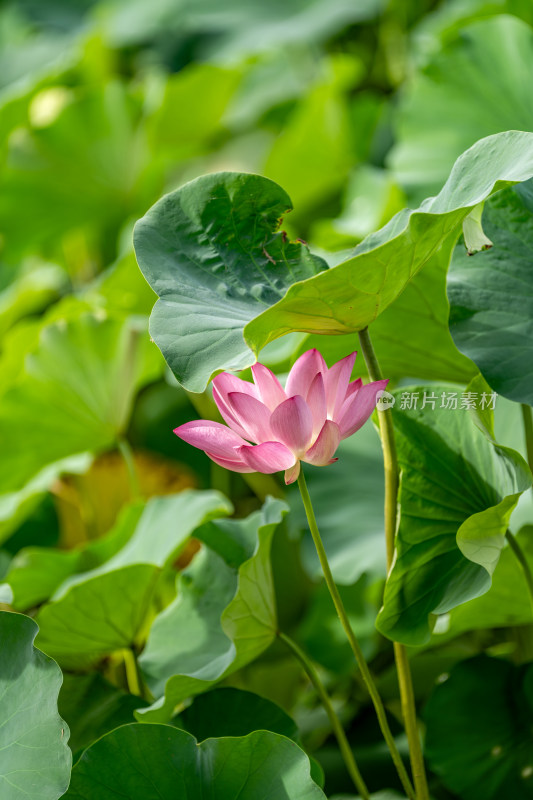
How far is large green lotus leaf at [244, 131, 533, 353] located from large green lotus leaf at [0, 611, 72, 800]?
0.24m

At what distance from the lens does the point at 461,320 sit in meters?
0.57

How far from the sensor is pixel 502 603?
2.28ft

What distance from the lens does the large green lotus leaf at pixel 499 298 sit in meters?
0.54

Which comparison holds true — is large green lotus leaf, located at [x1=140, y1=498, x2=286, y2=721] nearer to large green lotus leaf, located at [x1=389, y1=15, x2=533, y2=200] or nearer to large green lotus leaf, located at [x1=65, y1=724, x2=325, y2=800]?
large green lotus leaf, located at [x1=65, y1=724, x2=325, y2=800]

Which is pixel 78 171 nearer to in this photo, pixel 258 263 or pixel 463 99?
pixel 463 99

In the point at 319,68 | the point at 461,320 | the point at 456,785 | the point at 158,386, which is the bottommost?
the point at 158,386

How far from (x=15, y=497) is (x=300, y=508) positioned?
0.31 meters

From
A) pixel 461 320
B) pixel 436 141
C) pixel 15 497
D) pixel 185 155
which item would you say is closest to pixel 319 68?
pixel 185 155

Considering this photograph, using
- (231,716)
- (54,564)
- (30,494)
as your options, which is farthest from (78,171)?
(231,716)

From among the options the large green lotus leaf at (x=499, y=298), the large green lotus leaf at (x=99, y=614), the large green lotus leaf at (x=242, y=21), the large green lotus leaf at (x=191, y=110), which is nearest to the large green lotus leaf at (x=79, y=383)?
the large green lotus leaf at (x=99, y=614)

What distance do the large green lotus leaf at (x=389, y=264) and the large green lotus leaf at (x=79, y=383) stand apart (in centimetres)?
48

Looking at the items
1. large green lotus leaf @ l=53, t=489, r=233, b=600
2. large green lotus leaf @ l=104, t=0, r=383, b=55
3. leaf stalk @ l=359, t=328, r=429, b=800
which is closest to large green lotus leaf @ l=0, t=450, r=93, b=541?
large green lotus leaf @ l=53, t=489, r=233, b=600

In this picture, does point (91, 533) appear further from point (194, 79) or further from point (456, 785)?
point (194, 79)

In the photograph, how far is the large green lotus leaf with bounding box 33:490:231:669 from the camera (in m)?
0.65
